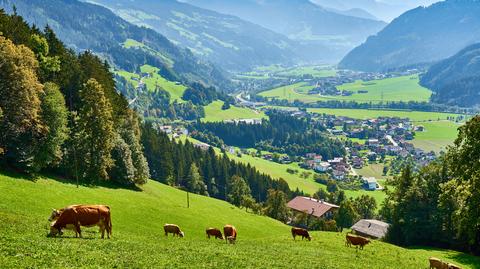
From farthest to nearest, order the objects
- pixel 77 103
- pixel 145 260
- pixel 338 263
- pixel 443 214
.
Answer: pixel 77 103, pixel 443 214, pixel 338 263, pixel 145 260

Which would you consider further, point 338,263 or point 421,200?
point 421,200

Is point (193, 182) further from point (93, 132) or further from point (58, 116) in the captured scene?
point (58, 116)

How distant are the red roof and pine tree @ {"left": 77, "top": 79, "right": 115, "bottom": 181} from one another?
8900 centimetres

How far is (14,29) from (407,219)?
76737 millimetres

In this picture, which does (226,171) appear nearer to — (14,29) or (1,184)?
(14,29)

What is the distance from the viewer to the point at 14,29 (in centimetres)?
7662

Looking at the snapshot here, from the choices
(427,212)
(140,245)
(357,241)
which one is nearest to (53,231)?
(140,245)

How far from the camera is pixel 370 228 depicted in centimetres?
13288

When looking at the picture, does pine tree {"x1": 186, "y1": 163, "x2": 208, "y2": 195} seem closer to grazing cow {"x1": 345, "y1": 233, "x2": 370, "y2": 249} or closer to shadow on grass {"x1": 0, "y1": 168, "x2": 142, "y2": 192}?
shadow on grass {"x1": 0, "y1": 168, "x2": 142, "y2": 192}

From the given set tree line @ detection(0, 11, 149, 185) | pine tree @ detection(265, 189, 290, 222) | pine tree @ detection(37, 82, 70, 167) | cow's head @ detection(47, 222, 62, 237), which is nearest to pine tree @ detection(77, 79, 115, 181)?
tree line @ detection(0, 11, 149, 185)

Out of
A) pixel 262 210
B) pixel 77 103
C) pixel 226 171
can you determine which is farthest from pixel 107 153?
pixel 226 171

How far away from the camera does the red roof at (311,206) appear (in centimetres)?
15250

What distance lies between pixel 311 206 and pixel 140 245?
13007 cm

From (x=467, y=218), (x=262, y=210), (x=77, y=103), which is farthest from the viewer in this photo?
(x=262, y=210)
